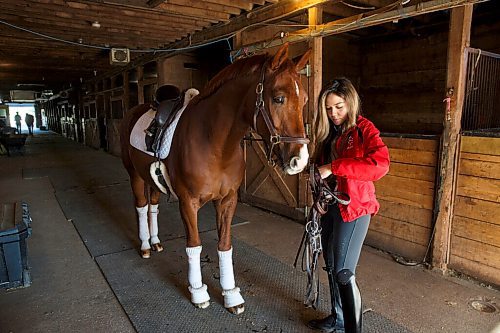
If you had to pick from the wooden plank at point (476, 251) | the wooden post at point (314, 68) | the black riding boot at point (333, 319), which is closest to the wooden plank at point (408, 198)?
the wooden plank at point (476, 251)

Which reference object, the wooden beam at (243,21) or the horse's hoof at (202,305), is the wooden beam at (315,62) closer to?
the wooden beam at (243,21)

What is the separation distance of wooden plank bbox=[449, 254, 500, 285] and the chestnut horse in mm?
1643

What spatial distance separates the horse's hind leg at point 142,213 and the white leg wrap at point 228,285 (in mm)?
1030

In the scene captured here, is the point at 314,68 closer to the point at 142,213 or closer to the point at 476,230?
the point at 476,230

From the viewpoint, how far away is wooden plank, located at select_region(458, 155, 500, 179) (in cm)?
224

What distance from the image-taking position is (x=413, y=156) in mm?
2715

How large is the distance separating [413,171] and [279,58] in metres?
1.74

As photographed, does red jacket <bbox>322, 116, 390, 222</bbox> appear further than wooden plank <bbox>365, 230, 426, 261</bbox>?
No

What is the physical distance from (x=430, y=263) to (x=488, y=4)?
3.13 metres

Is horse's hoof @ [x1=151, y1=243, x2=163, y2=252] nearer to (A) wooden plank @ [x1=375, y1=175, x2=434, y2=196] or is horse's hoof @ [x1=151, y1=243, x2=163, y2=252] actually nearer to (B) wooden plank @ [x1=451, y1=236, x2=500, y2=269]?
(A) wooden plank @ [x1=375, y1=175, x2=434, y2=196]

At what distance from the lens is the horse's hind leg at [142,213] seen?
115 inches

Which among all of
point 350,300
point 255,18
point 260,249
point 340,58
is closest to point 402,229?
point 260,249

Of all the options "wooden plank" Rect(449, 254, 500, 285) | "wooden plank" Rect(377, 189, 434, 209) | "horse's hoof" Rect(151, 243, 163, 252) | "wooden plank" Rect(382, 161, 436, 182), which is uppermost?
"wooden plank" Rect(382, 161, 436, 182)

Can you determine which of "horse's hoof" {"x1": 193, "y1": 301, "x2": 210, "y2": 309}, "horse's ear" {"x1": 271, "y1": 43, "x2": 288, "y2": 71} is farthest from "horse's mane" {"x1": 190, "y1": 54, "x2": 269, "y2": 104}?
"horse's hoof" {"x1": 193, "y1": 301, "x2": 210, "y2": 309}
